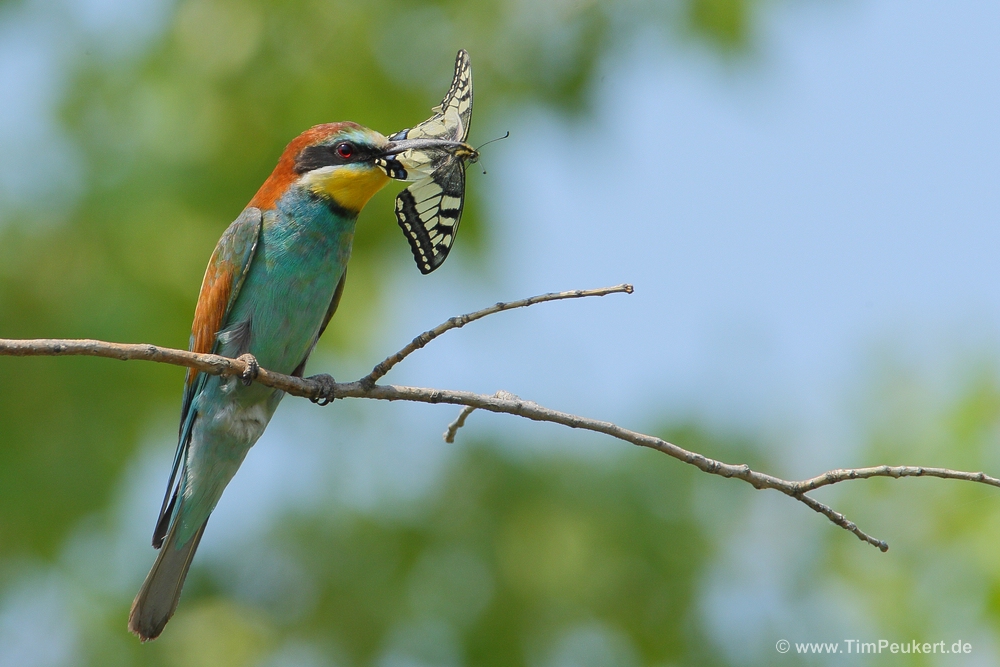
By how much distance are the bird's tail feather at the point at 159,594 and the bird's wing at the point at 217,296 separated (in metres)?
0.06

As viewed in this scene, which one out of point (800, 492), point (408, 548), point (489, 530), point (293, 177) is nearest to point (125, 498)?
point (408, 548)

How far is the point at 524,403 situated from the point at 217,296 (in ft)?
5.10

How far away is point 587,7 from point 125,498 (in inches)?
135

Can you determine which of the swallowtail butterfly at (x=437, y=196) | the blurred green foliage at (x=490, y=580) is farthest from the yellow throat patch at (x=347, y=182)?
the blurred green foliage at (x=490, y=580)

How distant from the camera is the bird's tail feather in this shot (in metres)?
3.62

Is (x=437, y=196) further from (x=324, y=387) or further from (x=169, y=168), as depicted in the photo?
(x=169, y=168)

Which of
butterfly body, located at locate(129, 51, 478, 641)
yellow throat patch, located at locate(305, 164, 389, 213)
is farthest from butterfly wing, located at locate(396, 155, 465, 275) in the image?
yellow throat patch, located at locate(305, 164, 389, 213)

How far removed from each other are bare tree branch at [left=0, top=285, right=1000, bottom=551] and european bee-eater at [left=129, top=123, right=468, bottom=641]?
0.85 meters

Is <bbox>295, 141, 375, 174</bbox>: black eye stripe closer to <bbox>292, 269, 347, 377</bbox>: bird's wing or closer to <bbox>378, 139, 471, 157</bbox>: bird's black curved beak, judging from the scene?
<bbox>378, 139, 471, 157</bbox>: bird's black curved beak

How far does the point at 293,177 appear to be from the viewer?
3658 mm

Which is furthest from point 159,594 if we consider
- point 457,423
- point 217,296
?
point 457,423

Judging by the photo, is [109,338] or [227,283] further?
[109,338]

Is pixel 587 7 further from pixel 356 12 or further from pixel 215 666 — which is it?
pixel 215 666

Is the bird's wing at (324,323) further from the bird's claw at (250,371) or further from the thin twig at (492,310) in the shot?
the thin twig at (492,310)
